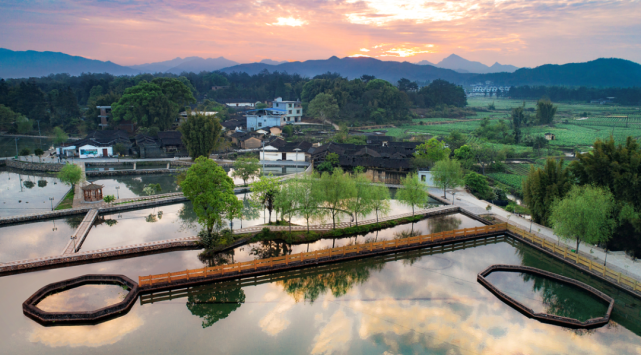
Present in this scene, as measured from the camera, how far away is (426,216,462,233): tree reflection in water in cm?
2020

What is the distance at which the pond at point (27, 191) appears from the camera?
71.6ft

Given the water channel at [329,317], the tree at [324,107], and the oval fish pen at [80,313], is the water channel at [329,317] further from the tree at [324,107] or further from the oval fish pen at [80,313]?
the tree at [324,107]

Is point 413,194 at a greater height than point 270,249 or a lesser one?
greater

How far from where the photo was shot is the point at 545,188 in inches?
732

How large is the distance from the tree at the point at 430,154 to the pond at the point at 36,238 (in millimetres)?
23327

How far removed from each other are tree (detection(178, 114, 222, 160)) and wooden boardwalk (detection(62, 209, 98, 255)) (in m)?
14.6

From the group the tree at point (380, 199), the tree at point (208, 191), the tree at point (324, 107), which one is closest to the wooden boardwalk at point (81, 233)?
the tree at point (208, 191)

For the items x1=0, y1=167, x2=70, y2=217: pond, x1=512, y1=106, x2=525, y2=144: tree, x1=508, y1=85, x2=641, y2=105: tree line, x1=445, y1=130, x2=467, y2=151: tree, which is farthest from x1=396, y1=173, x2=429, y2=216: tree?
x1=508, y1=85, x2=641, y2=105: tree line

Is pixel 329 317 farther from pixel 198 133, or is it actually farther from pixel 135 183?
pixel 198 133

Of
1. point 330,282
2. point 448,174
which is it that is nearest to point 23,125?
point 330,282

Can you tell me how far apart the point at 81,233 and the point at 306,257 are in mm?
11078

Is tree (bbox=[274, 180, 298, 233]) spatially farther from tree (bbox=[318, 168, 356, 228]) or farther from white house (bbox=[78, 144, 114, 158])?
white house (bbox=[78, 144, 114, 158])

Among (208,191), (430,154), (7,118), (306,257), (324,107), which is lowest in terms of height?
(306,257)

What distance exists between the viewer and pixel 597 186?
17.0 metres
